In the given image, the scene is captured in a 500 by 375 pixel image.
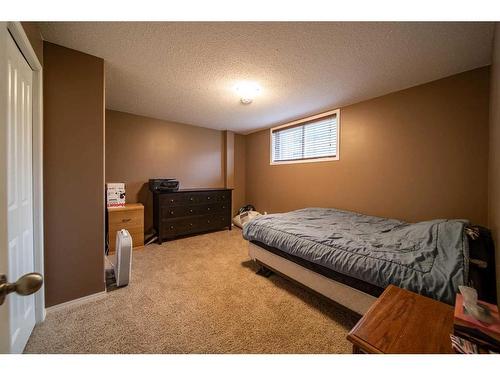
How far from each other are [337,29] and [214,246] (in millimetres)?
3034

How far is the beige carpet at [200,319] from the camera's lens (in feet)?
4.18

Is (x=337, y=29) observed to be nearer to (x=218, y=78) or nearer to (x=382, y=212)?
(x=218, y=78)

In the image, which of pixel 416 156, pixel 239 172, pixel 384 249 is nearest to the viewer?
pixel 384 249

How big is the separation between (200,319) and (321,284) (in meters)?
1.04

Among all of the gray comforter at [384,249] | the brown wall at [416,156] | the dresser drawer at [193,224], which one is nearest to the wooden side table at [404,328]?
the gray comforter at [384,249]

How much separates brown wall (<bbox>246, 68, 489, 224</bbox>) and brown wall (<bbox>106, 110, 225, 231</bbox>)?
2.34 m

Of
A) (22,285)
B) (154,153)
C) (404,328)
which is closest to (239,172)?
(154,153)

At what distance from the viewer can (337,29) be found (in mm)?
1434

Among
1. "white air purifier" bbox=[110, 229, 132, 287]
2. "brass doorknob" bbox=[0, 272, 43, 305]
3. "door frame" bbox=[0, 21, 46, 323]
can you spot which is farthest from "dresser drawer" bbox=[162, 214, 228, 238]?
"brass doorknob" bbox=[0, 272, 43, 305]

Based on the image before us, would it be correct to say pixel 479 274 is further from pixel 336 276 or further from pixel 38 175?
pixel 38 175

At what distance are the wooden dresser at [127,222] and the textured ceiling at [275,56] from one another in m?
1.66

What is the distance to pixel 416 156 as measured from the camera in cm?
234

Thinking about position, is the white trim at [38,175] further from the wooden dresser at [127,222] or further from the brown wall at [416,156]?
the brown wall at [416,156]

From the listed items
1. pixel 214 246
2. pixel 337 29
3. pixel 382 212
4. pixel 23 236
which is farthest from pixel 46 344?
pixel 382 212
